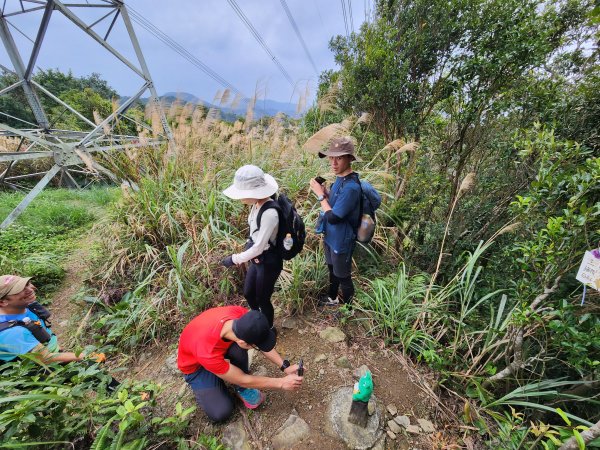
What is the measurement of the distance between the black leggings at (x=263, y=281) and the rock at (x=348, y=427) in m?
0.90

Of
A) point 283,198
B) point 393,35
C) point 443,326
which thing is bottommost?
point 443,326

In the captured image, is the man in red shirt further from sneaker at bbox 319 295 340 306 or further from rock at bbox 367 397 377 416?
sneaker at bbox 319 295 340 306

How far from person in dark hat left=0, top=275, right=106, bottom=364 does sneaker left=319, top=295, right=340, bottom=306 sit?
189 centimetres

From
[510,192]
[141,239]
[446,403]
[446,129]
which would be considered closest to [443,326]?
[446,403]

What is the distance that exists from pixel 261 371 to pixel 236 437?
0.49 m

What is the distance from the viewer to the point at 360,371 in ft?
6.78

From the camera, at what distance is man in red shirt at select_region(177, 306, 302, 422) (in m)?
1.62

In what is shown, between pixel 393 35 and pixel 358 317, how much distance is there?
10.1 ft

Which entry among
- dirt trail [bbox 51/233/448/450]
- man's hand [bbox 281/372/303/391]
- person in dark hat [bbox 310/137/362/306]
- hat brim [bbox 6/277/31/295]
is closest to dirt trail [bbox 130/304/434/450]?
dirt trail [bbox 51/233/448/450]

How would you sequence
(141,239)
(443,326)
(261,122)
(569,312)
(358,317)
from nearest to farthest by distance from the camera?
1. (569,312)
2. (443,326)
3. (358,317)
4. (141,239)
5. (261,122)

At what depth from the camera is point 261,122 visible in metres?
4.78

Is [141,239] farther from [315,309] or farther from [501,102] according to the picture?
[501,102]

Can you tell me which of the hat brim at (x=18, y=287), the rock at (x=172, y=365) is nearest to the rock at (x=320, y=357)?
the rock at (x=172, y=365)

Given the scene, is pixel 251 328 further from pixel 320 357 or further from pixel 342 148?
pixel 342 148
